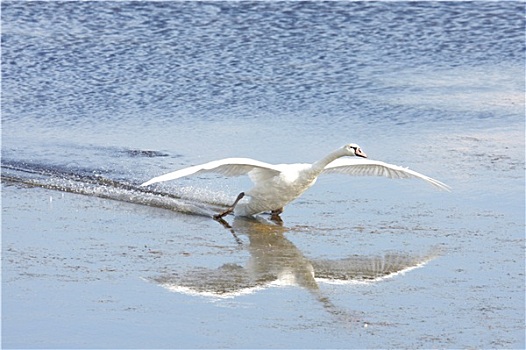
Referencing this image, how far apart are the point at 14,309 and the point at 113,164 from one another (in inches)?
205

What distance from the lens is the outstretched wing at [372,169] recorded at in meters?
11.5

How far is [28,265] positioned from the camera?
9.17 metres

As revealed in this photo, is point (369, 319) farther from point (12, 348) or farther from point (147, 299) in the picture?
point (12, 348)

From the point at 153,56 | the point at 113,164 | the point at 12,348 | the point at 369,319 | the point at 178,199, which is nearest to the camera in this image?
the point at 12,348

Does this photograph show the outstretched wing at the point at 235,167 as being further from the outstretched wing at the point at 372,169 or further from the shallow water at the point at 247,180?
the outstretched wing at the point at 372,169

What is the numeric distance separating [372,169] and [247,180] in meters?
1.50

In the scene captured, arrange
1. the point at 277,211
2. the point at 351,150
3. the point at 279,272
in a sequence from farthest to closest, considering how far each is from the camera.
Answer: the point at 277,211 < the point at 351,150 < the point at 279,272

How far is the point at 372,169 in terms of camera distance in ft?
38.6

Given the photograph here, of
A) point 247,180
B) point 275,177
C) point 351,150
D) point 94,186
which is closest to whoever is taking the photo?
point 351,150

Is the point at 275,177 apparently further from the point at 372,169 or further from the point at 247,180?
the point at 247,180

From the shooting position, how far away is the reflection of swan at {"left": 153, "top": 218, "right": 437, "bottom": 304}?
874cm

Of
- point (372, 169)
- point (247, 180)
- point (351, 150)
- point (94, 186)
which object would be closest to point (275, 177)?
point (351, 150)

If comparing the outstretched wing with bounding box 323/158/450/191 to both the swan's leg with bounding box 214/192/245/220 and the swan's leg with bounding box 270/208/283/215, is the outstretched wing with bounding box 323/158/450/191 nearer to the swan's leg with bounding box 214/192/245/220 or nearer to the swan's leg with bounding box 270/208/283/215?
the swan's leg with bounding box 270/208/283/215

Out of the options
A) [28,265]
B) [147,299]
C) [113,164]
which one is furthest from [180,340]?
[113,164]
